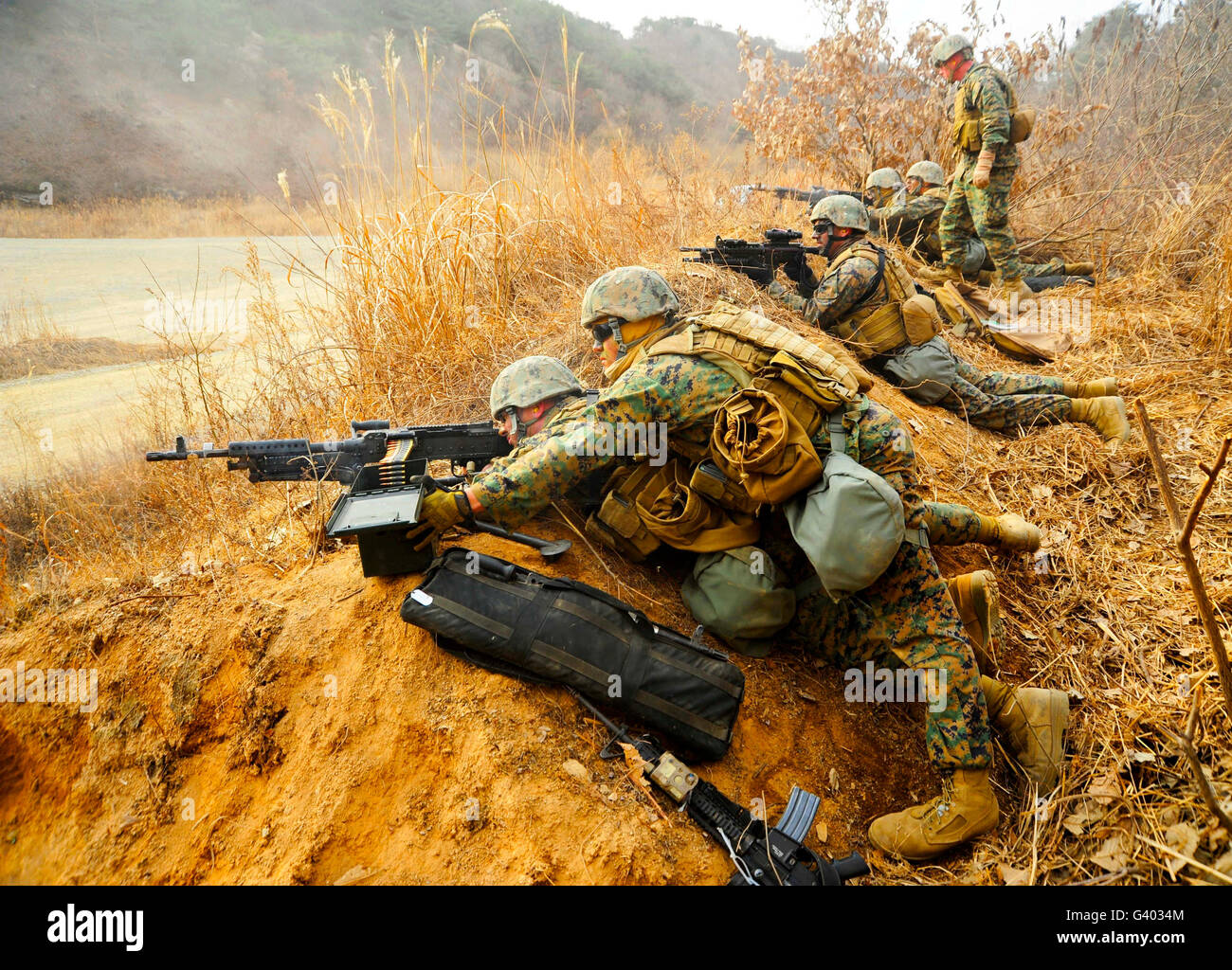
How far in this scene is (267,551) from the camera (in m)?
3.10

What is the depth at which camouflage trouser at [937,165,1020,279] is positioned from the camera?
6.27m

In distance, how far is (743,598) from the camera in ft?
8.60

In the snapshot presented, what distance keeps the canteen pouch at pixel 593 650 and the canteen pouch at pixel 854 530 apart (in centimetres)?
53

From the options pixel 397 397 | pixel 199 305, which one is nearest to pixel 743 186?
pixel 397 397

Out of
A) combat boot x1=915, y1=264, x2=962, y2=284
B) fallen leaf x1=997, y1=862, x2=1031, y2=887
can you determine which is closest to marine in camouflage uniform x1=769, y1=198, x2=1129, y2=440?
combat boot x1=915, y1=264, x2=962, y2=284

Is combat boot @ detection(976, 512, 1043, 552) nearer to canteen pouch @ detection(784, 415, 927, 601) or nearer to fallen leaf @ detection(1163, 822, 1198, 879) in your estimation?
canteen pouch @ detection(784, 415, 927, 601)

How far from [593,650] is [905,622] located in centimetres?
128

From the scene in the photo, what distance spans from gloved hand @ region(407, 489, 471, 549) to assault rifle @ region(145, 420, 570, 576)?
0.12ft

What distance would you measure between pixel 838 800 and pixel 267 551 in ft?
9.31

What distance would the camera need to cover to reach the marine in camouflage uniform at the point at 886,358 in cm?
458

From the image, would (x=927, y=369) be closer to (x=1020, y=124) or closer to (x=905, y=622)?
(x=905, y=622)

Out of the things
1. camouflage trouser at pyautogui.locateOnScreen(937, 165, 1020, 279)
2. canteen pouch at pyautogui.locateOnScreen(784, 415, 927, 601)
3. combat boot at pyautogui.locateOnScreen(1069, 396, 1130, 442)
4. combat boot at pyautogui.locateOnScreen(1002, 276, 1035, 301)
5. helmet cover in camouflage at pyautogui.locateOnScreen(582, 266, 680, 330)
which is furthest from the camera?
combat boot at pyautogui.locateOnScreen(1002, 276, 1035, 301)

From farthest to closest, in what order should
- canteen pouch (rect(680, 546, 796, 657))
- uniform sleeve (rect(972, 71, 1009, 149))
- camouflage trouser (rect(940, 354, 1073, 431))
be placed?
uniform sleeve (rect(972, 71, 1009, 149))
camouflage trouser (rect(940, 354, 1073, 431))
canteen pouch (rect(680, 546, 796, 657))

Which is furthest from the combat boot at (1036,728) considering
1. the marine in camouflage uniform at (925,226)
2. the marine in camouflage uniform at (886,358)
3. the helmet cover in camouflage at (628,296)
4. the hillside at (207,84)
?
the hillside at (207,84)
